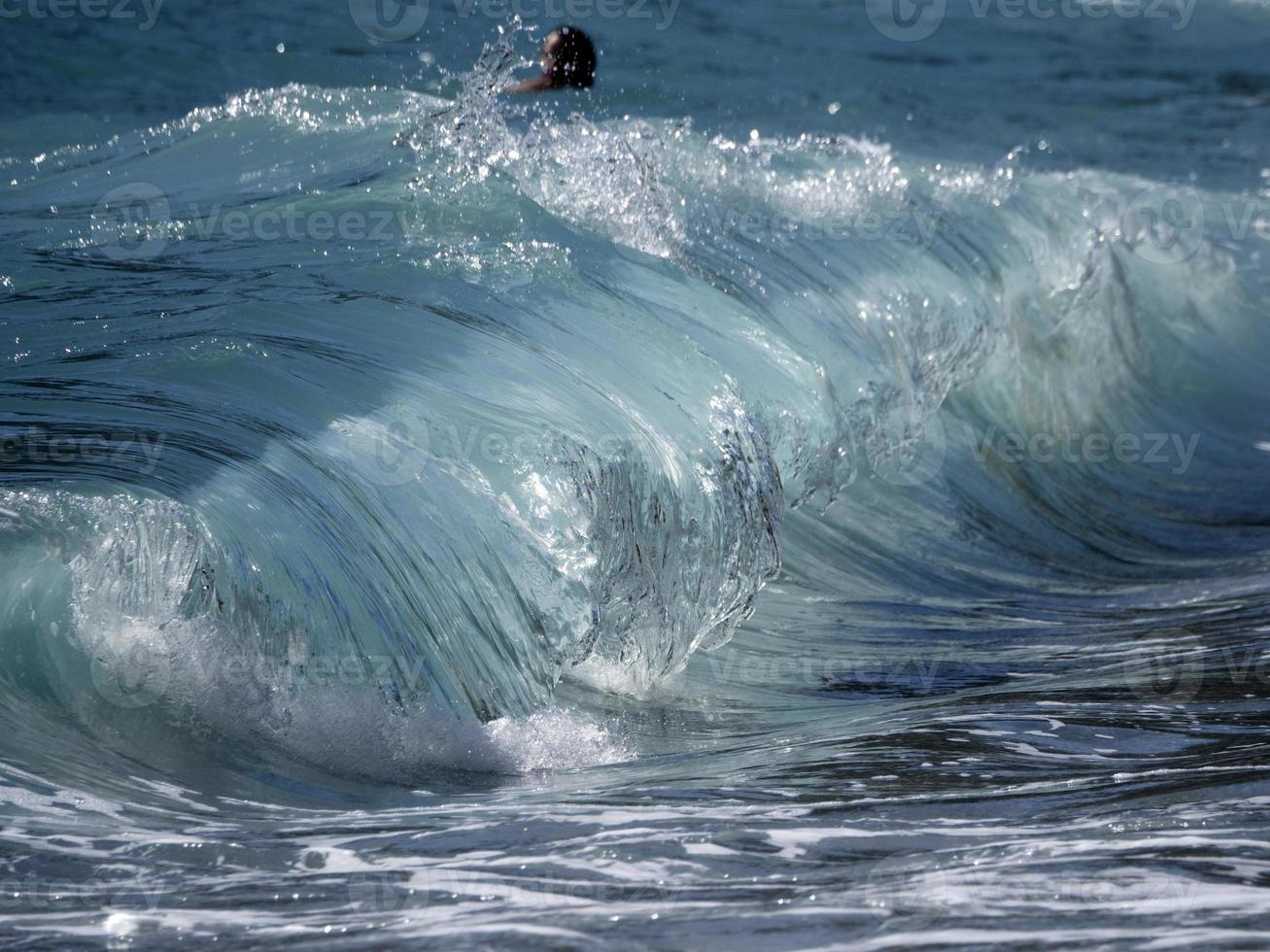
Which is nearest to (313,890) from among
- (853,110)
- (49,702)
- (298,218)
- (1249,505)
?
(49,702)

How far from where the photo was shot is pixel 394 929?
2.09 meters

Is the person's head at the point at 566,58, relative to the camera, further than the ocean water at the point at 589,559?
Yes

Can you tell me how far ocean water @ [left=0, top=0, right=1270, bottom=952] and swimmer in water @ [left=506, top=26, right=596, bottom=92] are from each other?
267cm

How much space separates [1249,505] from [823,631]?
2540 mm

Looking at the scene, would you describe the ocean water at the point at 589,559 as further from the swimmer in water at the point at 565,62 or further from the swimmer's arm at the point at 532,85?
the swimmer in water at the point at 565,62

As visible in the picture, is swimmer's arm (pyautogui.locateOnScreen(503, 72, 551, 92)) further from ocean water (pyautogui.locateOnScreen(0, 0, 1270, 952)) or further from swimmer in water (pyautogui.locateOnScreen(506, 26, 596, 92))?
ocean water (pyautogui.locateOnScreen(0, 0, 1270, 952))

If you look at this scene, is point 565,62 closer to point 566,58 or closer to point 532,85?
point 566,58

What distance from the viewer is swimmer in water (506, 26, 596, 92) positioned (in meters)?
10.3

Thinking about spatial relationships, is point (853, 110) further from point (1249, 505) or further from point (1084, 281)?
point (1249, 505)

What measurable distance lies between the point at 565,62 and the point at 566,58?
0.03 metres

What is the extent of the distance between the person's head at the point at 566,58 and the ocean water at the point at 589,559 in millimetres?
2745

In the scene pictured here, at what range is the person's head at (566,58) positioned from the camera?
1035 centimetres

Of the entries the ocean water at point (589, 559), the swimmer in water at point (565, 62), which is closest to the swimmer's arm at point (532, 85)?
the swimmer in water at point (565, 62)

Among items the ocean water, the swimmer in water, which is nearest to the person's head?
the swimmer in water
